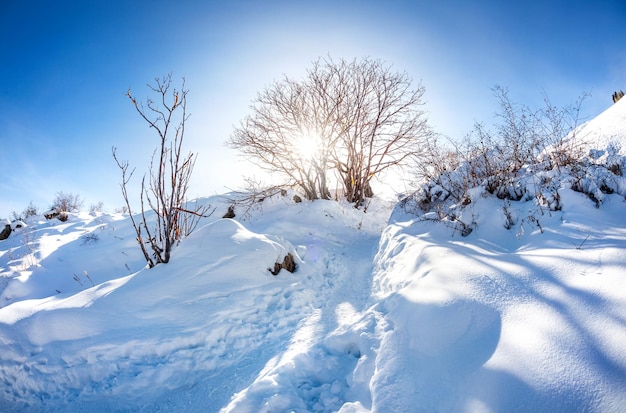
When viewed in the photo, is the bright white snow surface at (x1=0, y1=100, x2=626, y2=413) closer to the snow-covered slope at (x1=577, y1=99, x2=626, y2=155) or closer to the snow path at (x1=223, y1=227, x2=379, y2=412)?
the snow path at (x1=223, y1=227, x2=379, y2=412)

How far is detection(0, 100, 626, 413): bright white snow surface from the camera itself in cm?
153

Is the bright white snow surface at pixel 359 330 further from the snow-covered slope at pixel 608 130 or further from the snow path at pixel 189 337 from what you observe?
the snow-covered slope at pixel 608 130

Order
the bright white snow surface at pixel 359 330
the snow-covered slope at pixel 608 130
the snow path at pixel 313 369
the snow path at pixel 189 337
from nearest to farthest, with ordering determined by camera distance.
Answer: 1. the bright white snow surface at pixel 359 330
2. the snow path at pixel 313 369
3. the snow path at pixel 189 337
4. the snow-covered slope at pixel 608 130

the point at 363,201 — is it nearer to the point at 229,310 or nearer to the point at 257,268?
the point at 257,268

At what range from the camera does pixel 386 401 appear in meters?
1.68

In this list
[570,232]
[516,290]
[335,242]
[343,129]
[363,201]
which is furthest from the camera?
[363,201]

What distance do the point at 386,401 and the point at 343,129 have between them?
11396mm

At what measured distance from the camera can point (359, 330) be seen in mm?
2723

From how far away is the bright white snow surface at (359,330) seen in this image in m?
1.53

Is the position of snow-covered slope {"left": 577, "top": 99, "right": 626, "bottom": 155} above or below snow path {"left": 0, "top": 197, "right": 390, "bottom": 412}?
above

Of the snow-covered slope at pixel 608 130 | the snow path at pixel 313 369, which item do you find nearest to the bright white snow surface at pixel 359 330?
the snow path at pixel 313 369

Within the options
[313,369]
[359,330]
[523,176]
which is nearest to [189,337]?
[313,369]

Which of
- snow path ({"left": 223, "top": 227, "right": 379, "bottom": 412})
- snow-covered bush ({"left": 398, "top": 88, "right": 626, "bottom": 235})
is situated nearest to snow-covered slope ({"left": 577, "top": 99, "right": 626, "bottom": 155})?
snow-covered bush ({"left": 398, "top": 88, "right": 626, "bottom": 235})

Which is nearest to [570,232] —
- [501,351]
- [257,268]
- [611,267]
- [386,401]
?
[611,267]
